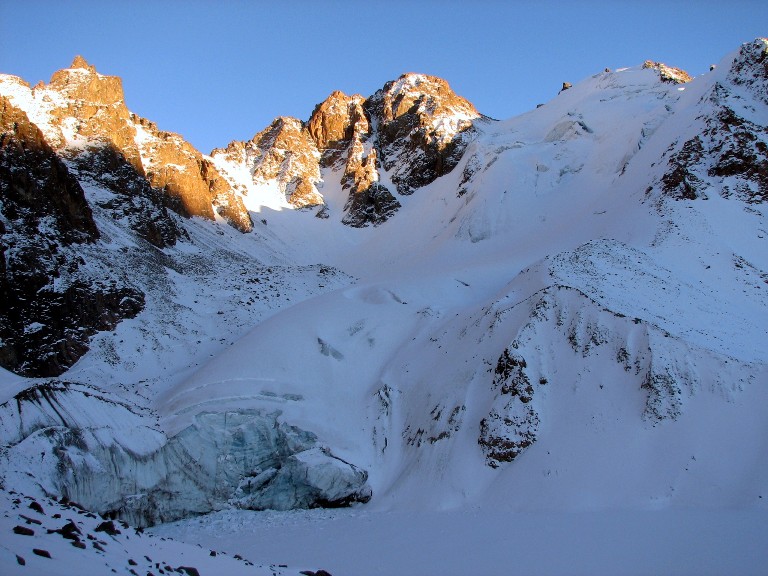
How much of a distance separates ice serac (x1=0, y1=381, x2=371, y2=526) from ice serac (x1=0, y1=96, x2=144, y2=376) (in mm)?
7374

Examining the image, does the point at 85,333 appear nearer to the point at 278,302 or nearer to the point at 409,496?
the point at 278,302

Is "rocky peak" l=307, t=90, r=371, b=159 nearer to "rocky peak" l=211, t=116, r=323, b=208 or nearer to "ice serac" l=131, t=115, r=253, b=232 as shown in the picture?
"rocky peak" l=211, t=116, r=323, b=208

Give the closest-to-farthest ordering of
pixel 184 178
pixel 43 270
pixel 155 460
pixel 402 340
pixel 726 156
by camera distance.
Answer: pixel 155 460 < pixel 43 270 < pixel 402 340 < pixel 726 156 < pixel 184 178

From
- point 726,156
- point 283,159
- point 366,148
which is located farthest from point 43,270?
point 366,148

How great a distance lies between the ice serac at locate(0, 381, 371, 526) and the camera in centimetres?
1903

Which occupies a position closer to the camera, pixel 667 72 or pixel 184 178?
pixel 184 178

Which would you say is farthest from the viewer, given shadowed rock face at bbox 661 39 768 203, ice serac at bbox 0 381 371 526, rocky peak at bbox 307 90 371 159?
rocky peak at bbox 307 90 371 159

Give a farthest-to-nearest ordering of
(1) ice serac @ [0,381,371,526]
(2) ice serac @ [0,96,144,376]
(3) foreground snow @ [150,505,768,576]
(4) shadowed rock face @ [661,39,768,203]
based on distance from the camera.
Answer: (4) shadowed rock face @ [661,39,768,203] < (2) ice serac @ [0,96,144,376] < (1) ice serac @ [0,381,371,526] < (3) foreground snow @ [150,505,768,576]

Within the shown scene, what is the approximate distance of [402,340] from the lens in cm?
3369

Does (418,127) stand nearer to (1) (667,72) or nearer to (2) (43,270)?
(1) (667,72)

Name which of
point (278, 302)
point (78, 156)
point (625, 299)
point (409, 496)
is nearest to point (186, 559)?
point (409, 496)

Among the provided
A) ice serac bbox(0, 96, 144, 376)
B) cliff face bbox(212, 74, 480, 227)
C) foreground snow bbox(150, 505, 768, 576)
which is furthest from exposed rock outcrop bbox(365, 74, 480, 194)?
foreground snow bbox(150, 505, 768, 576)

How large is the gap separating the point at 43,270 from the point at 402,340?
1979cm

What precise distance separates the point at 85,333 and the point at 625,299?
27.5m
